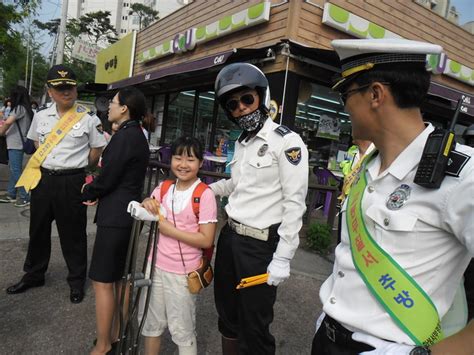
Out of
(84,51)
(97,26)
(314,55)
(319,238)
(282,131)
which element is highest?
(97,26)

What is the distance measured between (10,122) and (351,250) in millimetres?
6142

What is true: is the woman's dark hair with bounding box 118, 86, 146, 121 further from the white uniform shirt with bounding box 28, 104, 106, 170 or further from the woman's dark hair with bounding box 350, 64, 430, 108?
the woman's dark hair with bounding box 350, 64, 430, 108

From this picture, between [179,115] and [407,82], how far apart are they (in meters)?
9.74

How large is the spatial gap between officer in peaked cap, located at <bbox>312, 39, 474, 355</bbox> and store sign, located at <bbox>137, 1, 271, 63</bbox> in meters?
5.44

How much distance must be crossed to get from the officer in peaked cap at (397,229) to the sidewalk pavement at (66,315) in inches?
70.0

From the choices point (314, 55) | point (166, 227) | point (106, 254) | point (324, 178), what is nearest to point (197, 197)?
point (166, 227)

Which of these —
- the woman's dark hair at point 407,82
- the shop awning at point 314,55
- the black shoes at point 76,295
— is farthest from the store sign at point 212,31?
the woman's dark hair at point 407,82

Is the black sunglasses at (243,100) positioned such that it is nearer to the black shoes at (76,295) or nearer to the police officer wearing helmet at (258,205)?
the police officer wearing helmet at (258,205)

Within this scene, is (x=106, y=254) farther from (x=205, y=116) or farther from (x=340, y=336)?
(x=205, y=116)

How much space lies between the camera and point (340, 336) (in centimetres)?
118

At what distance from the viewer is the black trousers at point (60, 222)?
2.94m

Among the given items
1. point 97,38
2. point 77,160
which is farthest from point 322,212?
point 97,38

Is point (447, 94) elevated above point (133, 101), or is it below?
above

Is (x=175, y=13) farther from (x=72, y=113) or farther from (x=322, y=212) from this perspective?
(x=72, y=113)
